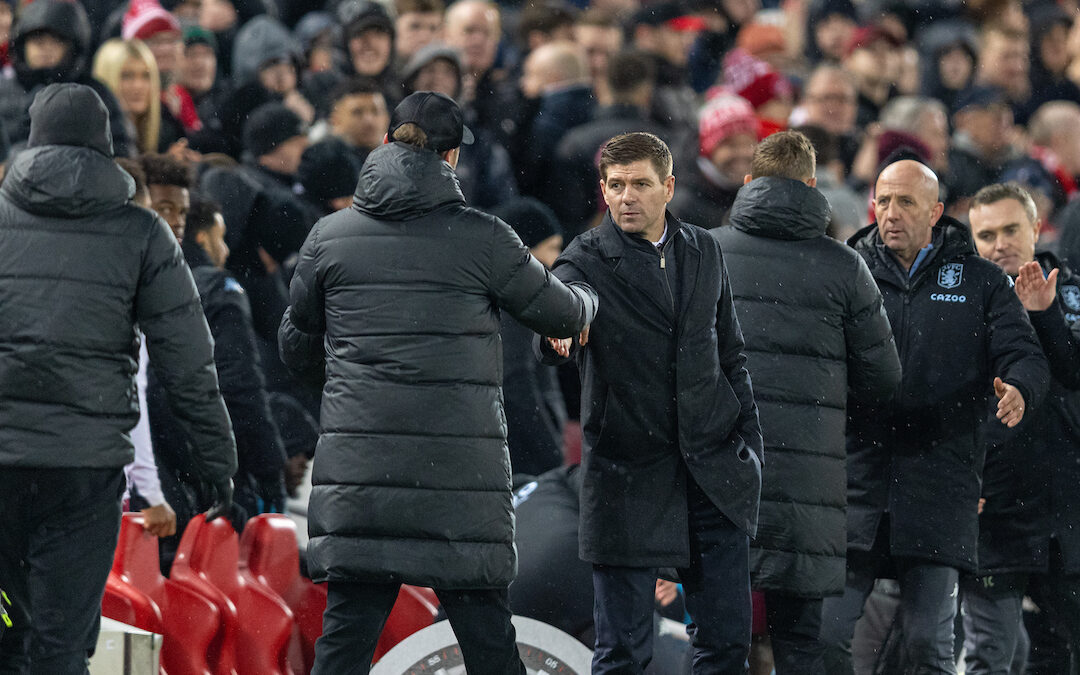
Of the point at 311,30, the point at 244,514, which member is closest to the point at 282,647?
the point at 244,514

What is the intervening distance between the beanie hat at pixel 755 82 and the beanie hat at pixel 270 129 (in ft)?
14.0

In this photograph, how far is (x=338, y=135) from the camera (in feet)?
30.8

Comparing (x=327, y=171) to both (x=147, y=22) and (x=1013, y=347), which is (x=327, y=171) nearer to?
(x=147, y=22)

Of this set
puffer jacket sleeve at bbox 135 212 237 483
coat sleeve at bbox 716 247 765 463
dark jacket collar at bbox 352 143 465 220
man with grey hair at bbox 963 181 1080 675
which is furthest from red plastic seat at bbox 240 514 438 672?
man with grey hair at bbox 963 181 1080 675

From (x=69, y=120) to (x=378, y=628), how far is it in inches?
73.4

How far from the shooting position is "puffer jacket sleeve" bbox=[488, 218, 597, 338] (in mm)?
5562

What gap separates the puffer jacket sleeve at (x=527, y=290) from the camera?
556cm

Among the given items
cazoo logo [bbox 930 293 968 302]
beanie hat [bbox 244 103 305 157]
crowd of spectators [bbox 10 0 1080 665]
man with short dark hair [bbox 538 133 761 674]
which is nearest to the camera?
man with short dark hair [bbox 538 133 761 674]

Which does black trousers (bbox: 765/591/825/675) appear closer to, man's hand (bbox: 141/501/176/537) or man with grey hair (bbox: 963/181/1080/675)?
man with grey hair (bbox: 963/181/1080/675)

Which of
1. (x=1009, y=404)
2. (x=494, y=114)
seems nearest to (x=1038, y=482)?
(x=1009, y=404)

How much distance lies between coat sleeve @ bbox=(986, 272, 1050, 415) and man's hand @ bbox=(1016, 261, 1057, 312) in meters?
0.20

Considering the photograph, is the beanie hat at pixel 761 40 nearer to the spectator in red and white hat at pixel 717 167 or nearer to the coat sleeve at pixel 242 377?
the spectator in red and white hat at pixel 717 167

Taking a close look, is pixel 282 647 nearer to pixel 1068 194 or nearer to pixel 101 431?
pixel 101 431

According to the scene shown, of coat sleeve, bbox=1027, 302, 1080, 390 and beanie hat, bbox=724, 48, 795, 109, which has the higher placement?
beanie hat, bbox=724, 48, 795, 109
